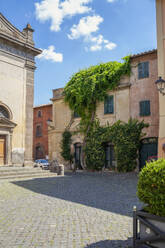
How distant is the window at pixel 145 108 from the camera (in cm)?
1673

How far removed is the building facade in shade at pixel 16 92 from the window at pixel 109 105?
19.4 ft

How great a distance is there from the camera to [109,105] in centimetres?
1927

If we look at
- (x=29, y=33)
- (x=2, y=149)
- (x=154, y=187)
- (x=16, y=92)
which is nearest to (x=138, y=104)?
(x=16, y=92)

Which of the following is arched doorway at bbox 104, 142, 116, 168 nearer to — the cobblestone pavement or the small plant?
the cobblestone pavement

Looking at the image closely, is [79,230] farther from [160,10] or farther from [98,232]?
[160,10]

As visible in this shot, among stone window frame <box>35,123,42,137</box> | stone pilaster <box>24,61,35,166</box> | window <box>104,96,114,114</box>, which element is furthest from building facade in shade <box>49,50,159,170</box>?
stone window frame <box>35,123,42,137</box>

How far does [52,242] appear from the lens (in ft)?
12.1

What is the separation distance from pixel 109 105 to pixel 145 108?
3320 millimetres

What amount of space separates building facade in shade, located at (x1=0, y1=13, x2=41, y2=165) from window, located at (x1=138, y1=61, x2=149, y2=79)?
782cm

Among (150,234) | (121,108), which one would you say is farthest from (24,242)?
(121,108)

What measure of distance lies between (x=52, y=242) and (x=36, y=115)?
33.0m

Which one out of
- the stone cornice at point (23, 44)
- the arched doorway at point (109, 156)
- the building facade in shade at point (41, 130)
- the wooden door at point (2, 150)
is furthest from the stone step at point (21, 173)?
the building facade in shade at point (41, 130)

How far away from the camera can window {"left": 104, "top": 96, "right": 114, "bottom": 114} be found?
19.1 m

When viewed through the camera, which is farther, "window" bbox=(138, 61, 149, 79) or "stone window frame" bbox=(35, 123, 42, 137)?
"stone window frame" bbox=(35, 123, 42, 137)
